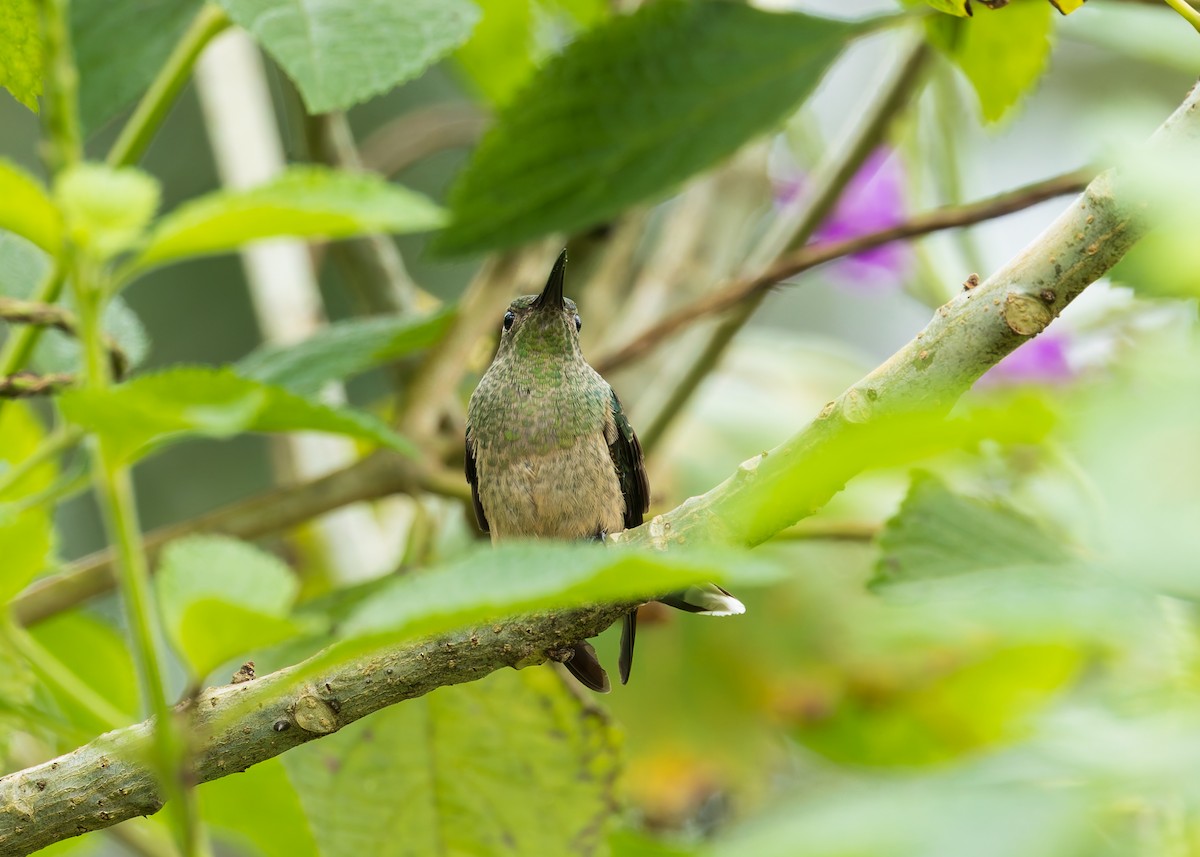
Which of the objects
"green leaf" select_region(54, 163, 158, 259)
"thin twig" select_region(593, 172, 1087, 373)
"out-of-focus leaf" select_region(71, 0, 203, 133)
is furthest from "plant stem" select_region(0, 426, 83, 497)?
"thin twig" select_region(593, 172, 1087, 373)

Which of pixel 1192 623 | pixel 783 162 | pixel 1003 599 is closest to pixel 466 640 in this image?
pixel 1003 599

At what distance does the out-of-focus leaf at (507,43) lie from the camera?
2521mm

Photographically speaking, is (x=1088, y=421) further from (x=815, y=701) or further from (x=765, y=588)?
(x=815, y=701)

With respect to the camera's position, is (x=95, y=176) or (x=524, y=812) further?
(x=524, y=812)

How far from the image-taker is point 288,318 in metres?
2.89

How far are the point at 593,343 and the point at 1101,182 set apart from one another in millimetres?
1852

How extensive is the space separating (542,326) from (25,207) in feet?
5.55

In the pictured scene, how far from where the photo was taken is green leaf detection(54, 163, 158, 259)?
2.60 ft

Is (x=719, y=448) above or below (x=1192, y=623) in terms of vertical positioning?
above

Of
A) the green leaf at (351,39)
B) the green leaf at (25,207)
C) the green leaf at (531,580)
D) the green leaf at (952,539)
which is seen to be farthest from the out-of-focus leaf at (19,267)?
the green leaf at (531,580)

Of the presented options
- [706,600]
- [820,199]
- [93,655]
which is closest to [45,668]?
[93,655]

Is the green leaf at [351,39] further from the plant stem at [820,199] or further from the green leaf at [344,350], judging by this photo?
the plant stem at [820,199]

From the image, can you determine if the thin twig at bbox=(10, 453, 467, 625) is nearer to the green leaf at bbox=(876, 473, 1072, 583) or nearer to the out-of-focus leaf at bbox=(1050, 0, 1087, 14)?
the green leaf at bbox=(876, 473, 1072, 583)

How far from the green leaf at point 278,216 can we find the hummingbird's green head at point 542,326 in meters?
1.50
